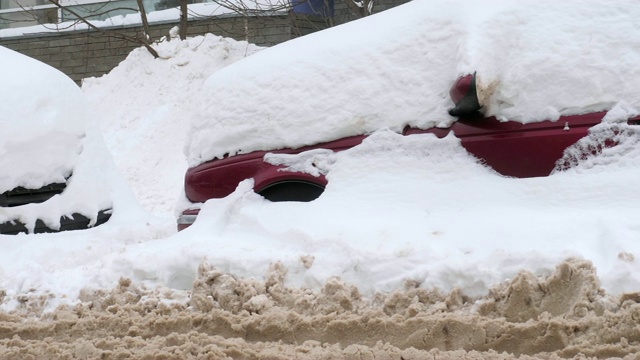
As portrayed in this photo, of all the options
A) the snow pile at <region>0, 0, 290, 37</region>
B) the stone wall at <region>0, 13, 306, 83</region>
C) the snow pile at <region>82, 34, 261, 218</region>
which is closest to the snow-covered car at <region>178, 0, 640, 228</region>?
the snow pile at <region>82, 34, 261, 218</region>

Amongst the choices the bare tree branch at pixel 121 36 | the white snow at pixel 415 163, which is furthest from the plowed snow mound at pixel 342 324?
the bare tree branch at pixel 121 36

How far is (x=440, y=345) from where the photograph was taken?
3459 mm

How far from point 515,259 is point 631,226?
0.53 meters

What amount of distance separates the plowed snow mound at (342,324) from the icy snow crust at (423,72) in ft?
3.19

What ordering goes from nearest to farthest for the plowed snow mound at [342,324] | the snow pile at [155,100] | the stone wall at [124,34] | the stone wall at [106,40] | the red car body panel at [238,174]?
1. the plowed snow mound at [342,324]
2. the red car body panel at [238,174]
3. the snow pile at [155,100]
4. the stone wall at [124,34]
5. the stone wall at [106,40]

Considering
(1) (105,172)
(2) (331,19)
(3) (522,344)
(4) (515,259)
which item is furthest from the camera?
(2) (331,19)

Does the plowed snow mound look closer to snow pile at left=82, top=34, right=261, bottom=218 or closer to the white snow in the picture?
the white snow

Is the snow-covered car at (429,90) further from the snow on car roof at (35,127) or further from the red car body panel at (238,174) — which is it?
the snow on car roof at (35,127)

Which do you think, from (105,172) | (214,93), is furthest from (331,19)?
(214,93)

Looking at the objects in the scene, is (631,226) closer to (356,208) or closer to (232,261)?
(356,208)

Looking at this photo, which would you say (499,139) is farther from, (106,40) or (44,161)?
(106,40)

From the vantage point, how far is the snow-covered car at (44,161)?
6703mm

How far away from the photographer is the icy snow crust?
14.0 ft

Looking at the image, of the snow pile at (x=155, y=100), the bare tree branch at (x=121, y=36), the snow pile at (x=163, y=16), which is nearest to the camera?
the snow pile at (x=155, y=100)
